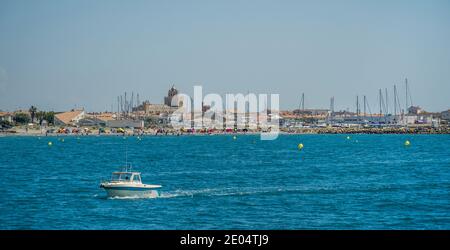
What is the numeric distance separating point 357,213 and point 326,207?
186 cm

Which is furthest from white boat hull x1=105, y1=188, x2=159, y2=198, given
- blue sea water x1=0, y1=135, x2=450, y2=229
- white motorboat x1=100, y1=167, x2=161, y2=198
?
blue sea water x1=0, y1=135, x2=450, y2=229

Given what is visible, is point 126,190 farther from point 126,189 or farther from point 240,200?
point 240,200

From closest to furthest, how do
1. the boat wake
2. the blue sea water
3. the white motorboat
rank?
the blue sea water → the white motorboat → the boat wake

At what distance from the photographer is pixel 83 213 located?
93.1 feet

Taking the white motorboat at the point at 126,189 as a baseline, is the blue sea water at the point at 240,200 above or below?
below

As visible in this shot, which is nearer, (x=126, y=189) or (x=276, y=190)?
(x=126, y=189)

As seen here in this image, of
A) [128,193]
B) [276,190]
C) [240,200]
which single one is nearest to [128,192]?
[128,193]

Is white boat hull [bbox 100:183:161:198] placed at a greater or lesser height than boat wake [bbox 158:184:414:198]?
greater

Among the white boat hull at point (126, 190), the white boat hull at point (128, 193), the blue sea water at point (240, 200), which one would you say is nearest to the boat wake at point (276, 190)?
the blue sea water at point (240, 200)

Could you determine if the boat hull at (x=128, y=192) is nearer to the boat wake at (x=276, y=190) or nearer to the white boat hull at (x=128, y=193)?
the white boat hull at (x=128, y=193)

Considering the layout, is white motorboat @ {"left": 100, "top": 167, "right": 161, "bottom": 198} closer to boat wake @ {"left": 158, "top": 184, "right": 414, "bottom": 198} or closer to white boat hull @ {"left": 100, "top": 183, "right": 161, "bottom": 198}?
white boat hull @ {"left": 100, "top": 183, "right": 161, "bottom": 198}

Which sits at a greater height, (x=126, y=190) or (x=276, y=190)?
(x=126, y=190)

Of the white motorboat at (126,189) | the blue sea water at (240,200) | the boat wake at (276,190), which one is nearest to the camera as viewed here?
the blue sea water at (240,200)
